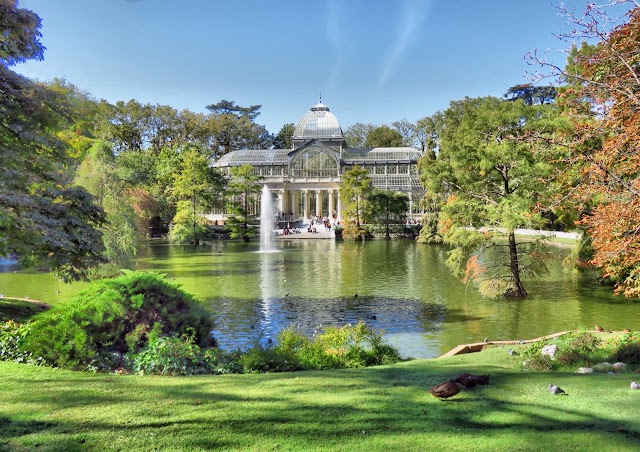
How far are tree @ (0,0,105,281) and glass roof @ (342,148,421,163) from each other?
172 feet

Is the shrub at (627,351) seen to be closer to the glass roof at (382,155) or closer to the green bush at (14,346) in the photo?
the green bush at (14,346)

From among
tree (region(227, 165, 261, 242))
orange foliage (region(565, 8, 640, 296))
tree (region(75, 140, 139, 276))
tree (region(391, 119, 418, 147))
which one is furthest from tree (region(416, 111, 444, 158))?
orange foliage (region(565, 8, 640, 296))

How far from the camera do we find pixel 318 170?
199 ft

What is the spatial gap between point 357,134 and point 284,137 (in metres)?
12.4

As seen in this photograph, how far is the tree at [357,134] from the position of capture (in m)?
85.1

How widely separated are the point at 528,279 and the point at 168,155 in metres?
Result: 40.9

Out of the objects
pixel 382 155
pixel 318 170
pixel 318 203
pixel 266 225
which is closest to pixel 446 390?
pixel 266 225

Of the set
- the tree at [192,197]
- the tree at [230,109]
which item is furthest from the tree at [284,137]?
the tree at [192,197]

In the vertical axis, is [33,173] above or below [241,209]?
below

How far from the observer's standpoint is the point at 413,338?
40.6 feet

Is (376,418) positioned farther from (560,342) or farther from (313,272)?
(313,272)

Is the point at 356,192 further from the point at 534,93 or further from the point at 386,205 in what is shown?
the point at 534,93

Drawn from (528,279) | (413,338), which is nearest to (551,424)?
(413,338)

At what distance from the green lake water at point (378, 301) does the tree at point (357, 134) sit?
59343 millimetres
